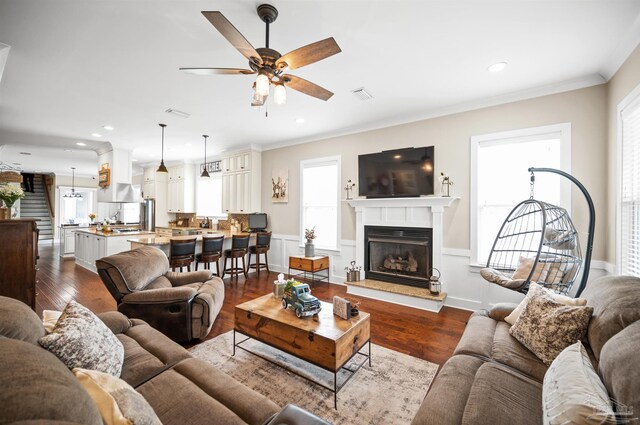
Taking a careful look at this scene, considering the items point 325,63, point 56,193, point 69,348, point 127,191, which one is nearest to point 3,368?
point 69,348

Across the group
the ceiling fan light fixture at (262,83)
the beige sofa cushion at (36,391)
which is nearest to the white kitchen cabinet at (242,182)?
the ceiling fan light fixture at (262,83)

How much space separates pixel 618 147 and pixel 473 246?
1762 millimetres

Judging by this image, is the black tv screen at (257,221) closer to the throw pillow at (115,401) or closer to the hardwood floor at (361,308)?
the hardwood floor at (361,308)

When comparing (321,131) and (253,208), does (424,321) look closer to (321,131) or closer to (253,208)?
(321,131)

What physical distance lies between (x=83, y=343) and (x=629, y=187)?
167 inches

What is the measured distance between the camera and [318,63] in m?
2.75

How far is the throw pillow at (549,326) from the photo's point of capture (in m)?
1.64

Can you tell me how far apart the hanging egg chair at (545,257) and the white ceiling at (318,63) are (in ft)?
4.92

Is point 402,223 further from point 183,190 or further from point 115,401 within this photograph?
point 183,190

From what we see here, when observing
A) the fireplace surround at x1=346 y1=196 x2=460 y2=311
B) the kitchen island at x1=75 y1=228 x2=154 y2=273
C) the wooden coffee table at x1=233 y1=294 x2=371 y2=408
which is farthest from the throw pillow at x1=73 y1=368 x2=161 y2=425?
the kitchen island at x1=75 y1=228 x2=154 y2=273

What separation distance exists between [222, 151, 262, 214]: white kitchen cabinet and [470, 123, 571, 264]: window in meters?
4.37

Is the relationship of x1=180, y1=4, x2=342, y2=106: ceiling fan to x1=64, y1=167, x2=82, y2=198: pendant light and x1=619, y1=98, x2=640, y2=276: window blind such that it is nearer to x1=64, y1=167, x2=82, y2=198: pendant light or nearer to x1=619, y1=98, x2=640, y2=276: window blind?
x1=619, y1=98, x2=640, y2=276: window blind

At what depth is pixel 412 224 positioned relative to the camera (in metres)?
4.27

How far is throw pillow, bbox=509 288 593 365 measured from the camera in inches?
64.5
